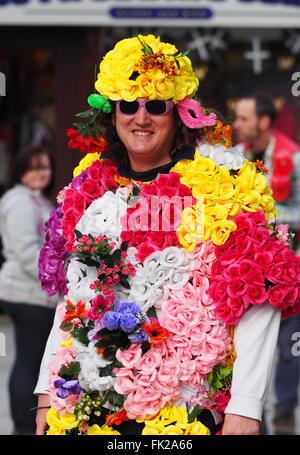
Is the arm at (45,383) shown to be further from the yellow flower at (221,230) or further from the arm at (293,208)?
the arm at (293,208)

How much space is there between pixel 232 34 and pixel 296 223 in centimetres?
351

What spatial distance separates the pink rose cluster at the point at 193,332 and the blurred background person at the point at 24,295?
2.90 meters

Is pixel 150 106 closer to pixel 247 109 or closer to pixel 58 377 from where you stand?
pixel 58 377

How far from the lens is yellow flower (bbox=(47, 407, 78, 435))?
2.85 meters

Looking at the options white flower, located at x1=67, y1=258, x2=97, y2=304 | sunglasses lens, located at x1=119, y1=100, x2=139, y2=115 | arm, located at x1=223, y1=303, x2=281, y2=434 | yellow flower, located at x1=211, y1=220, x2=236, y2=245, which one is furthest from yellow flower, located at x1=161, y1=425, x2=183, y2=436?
sunglasses lens, located at x1=119, y1=100, x2=139, y2=115

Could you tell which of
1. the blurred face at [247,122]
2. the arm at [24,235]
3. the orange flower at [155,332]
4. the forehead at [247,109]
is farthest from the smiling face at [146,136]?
the forehead at [247,109]

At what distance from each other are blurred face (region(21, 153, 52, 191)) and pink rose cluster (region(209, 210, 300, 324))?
330 centimetres

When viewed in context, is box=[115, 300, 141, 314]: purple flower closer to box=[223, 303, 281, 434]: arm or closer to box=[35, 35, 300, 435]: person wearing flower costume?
box=[35, 35, 300, 435]: person wearing flower costume

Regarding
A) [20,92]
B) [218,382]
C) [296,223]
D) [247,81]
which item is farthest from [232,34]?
[218,382]

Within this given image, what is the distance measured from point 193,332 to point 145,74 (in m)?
0.92

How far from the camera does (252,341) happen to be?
2678 mm

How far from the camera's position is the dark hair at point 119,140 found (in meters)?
3.08

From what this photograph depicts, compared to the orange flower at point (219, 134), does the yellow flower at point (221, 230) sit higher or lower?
lower

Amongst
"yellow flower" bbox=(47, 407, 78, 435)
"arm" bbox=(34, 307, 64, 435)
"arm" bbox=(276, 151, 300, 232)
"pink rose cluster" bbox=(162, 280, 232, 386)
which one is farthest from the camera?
"arm" bbox=(276, 151, 300, 232)
